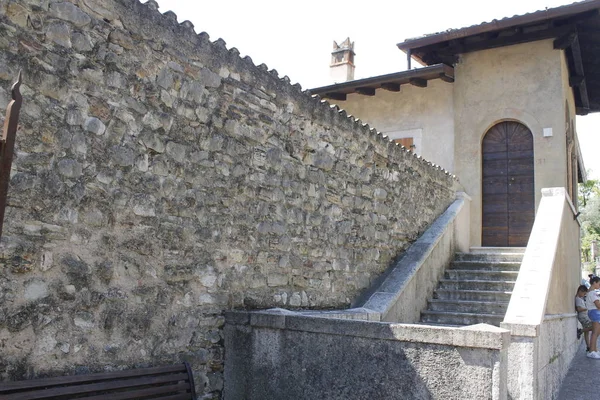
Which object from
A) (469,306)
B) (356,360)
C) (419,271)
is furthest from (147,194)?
(469,306)

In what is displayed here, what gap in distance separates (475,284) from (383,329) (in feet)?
15.0

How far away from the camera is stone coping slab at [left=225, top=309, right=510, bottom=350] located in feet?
10.8

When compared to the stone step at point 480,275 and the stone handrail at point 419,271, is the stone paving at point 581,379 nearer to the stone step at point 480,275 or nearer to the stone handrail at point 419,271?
the stone step at point 480,275

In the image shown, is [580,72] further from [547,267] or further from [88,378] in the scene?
[88,378]

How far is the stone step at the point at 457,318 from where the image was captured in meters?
6.94

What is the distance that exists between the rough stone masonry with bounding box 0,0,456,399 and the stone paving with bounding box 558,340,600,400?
→ 2.58 metres

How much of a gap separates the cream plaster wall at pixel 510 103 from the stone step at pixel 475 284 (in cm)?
258

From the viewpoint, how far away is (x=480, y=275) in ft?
26.6

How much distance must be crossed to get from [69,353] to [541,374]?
3652 mm

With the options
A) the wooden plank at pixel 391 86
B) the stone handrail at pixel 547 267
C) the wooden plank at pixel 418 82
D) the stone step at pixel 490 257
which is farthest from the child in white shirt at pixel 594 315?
the wooden plank at pixel 391 86

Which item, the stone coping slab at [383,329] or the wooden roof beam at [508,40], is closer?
the stone coping slab at [383,329]

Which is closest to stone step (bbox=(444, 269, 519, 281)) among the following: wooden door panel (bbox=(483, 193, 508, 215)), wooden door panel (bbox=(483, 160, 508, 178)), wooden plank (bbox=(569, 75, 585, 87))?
wooden door panel (bbox=(483, 193, 508, 215))

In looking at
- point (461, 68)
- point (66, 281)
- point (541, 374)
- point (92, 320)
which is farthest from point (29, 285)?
point (461, 68)

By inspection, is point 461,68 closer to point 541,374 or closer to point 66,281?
point 541,374
